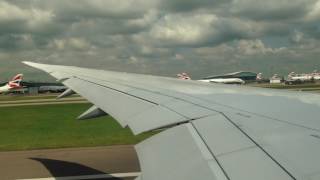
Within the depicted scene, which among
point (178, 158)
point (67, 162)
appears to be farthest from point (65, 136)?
point (178, 158)

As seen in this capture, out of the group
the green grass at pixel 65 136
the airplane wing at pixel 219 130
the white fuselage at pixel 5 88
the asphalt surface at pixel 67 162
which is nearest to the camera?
the airplane wing at pixel 219 130

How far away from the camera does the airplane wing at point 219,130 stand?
2443 mm

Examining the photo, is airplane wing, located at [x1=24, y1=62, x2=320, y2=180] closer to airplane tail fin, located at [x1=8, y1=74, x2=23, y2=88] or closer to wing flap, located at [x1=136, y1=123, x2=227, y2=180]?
wing flap, located at [x1=136, y1=123, x2=227, y2=180]

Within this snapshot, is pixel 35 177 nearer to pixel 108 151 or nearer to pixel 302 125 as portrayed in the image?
pixel 108 151

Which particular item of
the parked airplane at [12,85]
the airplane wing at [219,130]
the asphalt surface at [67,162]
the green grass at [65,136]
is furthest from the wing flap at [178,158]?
the parked airplane at [12,85]

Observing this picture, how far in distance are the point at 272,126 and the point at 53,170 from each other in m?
7.89

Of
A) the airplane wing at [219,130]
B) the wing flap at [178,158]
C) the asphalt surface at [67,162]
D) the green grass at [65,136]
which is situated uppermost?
the airplane wing at [219,130]

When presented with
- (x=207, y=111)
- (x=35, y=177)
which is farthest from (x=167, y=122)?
(x=35, y=177)

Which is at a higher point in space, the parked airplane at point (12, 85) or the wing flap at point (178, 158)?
the wing flap at point (178, 158)

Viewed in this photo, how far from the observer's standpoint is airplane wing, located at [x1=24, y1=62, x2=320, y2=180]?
244 centimetres

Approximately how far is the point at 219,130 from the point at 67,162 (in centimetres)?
836

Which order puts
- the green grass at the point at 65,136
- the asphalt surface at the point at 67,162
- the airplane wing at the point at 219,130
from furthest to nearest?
the green grass at the point at 65,136, the asphalt surface at the point at 67,162, the airplane wing at the point at 219,130

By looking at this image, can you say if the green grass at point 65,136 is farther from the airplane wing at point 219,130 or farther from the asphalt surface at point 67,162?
the airplane wing at point 219,130

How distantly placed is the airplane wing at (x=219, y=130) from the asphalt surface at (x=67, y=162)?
4.05 m
